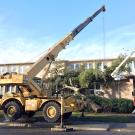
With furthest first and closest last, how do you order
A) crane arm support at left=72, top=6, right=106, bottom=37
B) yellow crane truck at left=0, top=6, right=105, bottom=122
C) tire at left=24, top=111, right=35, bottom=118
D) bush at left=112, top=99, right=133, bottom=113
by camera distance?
bush at left=112, top=99, right=133, bottom=113 → crane arm support at left=72, top=6, right=106, bottom=37 → tire at left=24, top=111, right=35, bottom=118 → yellow crane truck at left=0, top=6, right=105, bottom=122

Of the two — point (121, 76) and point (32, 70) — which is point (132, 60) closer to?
point (121, 76)

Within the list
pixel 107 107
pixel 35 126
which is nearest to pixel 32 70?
pixel 35 126

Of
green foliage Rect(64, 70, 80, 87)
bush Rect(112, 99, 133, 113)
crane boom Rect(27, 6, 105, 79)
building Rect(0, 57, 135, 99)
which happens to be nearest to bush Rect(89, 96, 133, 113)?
bush Rect(112, 99, 133, 113)

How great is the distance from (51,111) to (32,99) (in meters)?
1.69

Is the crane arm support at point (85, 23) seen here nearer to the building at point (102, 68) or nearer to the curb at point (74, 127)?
the building at point (102, 68)

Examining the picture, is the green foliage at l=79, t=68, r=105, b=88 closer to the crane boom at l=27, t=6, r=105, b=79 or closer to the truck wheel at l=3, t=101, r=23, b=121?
the crane boom at l=27, t=6, r=105, b=79

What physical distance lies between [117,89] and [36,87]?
1686cm

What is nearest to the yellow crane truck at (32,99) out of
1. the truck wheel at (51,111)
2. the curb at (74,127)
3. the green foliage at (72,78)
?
the truck wheel at (51,111)

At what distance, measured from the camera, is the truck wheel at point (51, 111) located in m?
22.4

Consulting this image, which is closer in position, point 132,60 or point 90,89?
point 90,89

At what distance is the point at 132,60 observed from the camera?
43188 millimetres

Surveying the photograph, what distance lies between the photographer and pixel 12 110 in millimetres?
23766

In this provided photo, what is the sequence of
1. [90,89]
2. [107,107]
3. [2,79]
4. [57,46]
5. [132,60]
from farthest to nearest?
[132,60]
[90,89]
[107,107]
[57,46]
[2,79]

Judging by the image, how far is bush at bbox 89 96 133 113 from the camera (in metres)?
34.0
